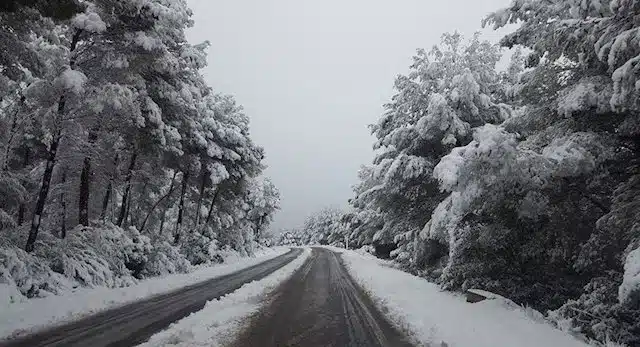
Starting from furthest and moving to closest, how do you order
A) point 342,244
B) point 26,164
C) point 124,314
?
point 342,244, point 26,164, point 124,314

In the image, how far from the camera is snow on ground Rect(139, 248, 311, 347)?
7.35m

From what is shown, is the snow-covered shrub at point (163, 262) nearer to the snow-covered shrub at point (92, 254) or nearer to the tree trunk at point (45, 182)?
the snow-covered shrub at point (92, 254)

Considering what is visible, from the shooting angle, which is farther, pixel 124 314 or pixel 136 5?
pixel 136 5

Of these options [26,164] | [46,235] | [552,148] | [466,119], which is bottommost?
[46,235]

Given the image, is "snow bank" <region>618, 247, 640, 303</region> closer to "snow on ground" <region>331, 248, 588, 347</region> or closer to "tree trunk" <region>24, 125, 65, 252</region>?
"snow on ground" <region>331, 248, 588, 347</region>

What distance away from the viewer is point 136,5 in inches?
470

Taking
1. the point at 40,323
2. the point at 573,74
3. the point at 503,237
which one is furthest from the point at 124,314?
the point at 573,74

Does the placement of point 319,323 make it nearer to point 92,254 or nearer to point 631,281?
point 631,281

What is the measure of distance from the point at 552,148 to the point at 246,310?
7794mm

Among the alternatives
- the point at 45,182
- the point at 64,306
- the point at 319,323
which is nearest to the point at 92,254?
the point at 45,182

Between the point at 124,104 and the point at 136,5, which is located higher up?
the point at 136,5

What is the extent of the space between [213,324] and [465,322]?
17.3ft

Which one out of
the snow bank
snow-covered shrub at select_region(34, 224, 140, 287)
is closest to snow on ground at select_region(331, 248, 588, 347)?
the snow bank

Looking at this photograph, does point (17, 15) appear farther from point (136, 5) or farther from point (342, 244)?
point (342, 244)
